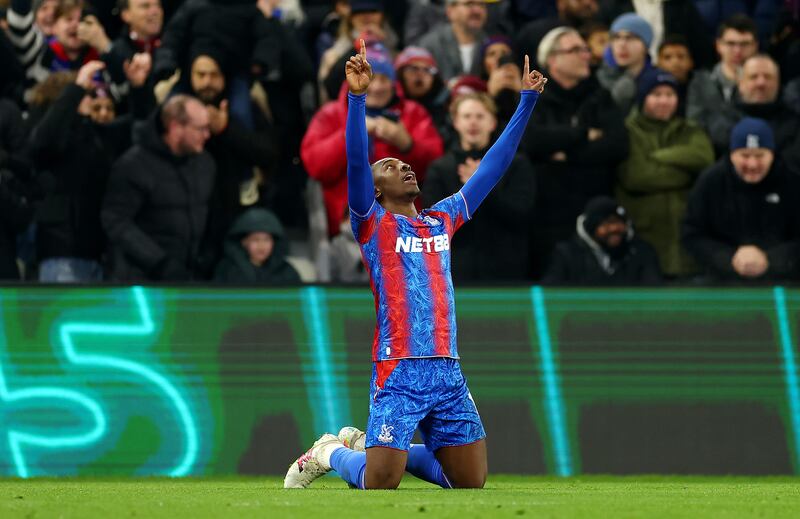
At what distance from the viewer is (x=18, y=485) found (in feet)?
35.1

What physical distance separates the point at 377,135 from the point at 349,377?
2.16 m

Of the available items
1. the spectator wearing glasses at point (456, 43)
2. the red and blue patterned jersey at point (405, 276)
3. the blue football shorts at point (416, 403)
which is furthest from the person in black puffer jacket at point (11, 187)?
the blue football shorts at point (416, 403)

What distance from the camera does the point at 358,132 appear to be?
8469 millimetres

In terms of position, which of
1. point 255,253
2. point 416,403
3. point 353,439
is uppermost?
point 255,253

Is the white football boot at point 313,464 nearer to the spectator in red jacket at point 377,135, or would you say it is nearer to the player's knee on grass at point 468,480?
the player's knee on grass at point 468,480

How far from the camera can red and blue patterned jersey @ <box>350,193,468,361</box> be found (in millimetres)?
8852

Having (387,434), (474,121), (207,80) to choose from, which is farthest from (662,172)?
(387,434)

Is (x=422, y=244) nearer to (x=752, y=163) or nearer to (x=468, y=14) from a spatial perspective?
(x=752, y=163)

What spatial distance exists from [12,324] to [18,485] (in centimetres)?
188

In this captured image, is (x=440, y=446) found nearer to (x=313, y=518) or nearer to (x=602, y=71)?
(x=313, y=518)

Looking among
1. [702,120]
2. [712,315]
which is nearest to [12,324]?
[712,315]

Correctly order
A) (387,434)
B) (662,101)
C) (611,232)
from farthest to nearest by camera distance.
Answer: (662,101) < (611,232) < (387,434)

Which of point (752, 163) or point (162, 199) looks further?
point (752, 163)

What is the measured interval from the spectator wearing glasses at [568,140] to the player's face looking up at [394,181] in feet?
14.4
